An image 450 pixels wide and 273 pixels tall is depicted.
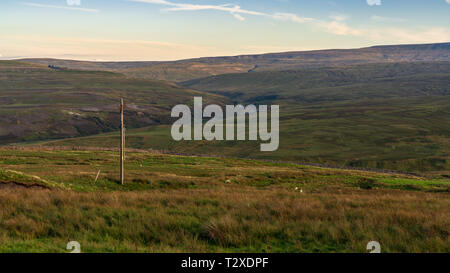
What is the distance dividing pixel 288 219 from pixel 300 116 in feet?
448

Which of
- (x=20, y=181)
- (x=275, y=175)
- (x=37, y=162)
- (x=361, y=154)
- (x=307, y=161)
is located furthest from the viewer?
(x=361, y=154)

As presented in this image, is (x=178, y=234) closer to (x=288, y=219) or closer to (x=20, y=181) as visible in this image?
(x=288, y=219)

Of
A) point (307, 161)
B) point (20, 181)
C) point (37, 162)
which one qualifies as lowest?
point (307, 161)

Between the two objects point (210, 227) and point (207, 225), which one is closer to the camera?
point (210, 227)

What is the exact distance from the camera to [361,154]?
8631 centimetres

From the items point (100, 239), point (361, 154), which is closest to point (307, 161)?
point (361, 154)

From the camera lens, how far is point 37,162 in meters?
48.4

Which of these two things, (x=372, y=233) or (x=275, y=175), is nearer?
(x=372, y=233)
